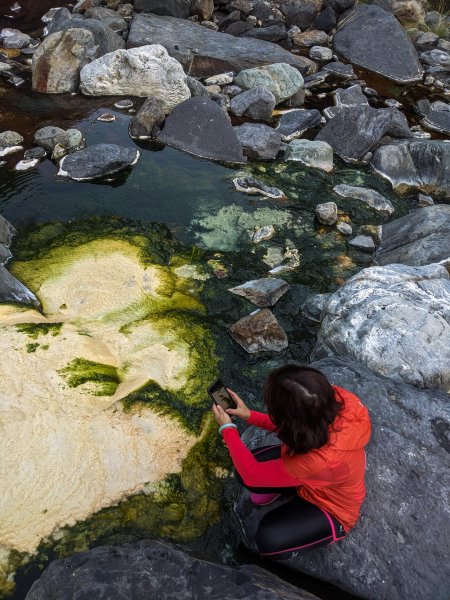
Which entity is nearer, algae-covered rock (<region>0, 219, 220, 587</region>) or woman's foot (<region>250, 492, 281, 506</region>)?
woman's foot (<region>250, 492, 281, 506</region>)

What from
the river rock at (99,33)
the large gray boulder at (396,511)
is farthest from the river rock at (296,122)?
the large gray boulder at (396,511)

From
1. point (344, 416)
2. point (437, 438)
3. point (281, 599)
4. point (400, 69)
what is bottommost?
point (400, 69)

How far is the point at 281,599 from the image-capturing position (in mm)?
2729

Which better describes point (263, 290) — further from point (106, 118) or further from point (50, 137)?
point (106, 118)

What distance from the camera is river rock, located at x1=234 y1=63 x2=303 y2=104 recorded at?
33.7ft

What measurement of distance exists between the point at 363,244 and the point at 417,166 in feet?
7.69

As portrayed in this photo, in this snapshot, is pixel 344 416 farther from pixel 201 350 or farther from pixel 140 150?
pixel 140 150

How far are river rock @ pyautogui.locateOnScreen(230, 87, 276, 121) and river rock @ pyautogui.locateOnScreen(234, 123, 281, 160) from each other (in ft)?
3.30

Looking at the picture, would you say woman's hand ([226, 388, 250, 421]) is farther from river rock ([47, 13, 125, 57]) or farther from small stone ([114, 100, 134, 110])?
river rock ([47, 13, 125, 57])

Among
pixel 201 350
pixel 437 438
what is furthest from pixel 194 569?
pixel 201 350

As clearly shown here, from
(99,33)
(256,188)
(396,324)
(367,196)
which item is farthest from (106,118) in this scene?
(396,324)

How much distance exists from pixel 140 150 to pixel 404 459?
6.43m

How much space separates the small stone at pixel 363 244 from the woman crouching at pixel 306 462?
12.6 feet

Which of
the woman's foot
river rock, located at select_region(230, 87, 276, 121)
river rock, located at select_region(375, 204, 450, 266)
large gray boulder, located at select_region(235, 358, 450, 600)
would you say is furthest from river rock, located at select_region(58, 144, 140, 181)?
the woman's foot
